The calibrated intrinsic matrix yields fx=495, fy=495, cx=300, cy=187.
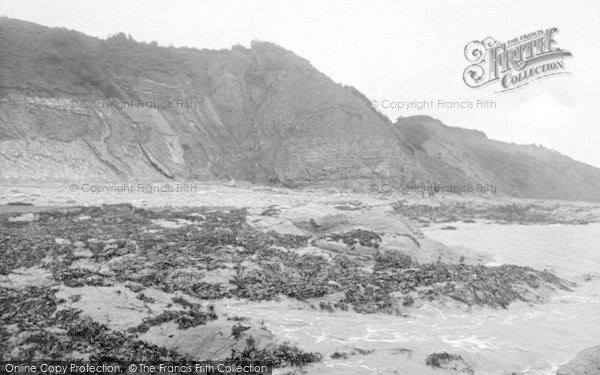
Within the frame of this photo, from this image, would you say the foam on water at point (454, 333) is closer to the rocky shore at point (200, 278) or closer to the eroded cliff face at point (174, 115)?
the rocky shore at point (200, 278)

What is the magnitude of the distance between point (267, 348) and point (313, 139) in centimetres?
3878

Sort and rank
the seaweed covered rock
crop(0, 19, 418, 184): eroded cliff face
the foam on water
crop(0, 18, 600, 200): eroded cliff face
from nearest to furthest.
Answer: the seaweed covered rock
the foam on water
crop(0, 19, 418, 184): eroded cliff face
crop(0, 18, 600, 200): eroded cliff face

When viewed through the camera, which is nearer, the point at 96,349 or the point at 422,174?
the point at 96,349

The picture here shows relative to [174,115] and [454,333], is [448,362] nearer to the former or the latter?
[454,333]

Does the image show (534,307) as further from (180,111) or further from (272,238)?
(180,111)

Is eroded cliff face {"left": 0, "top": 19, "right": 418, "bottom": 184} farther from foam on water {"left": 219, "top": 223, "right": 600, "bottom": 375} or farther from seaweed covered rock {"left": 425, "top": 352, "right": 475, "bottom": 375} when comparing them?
seaweed covered rock {"left": 425, "top": 352, "right": 475, "bottom": 375}

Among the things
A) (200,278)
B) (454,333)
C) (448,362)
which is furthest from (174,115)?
(448,362)

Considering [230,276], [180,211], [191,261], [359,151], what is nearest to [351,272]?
[230,276]

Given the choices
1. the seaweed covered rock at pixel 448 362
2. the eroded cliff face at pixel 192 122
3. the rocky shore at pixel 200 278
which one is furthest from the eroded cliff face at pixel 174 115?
the seaweed covered rock at pixel 448 362

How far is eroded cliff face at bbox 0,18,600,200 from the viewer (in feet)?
110

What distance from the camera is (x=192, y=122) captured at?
44.6 metres

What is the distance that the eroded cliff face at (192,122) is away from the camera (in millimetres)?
33562

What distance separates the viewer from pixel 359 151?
149 feet

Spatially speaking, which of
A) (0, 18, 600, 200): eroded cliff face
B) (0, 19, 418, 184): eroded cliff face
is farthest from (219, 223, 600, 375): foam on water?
(0, 19, 418, 184): eroded cliff face
